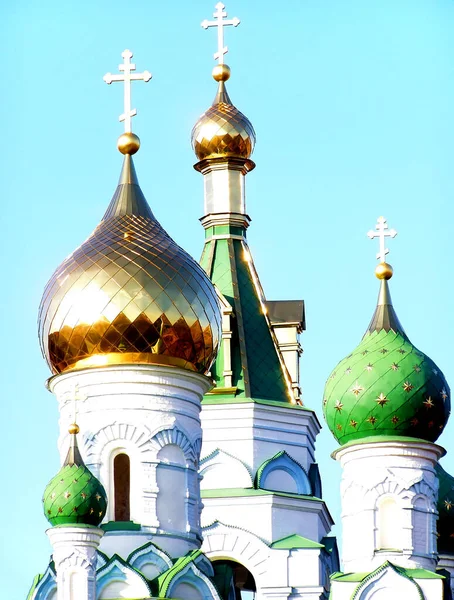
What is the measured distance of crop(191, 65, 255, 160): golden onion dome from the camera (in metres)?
33.7

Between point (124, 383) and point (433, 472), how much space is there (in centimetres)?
323

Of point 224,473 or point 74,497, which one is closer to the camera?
point 74,497

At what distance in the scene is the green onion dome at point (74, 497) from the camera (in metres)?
26.0

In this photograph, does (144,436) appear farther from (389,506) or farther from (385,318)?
(385,318)

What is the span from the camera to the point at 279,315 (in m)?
33.2

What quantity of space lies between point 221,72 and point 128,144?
222 inches

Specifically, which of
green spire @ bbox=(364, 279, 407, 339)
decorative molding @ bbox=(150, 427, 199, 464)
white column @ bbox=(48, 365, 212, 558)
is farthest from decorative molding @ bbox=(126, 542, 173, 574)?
green spire @ bbox=(364, 279, 407, 339)

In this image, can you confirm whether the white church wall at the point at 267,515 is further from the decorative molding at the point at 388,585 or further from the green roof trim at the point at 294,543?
the decorative molding at the point at 388,585

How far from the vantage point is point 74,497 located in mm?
25969

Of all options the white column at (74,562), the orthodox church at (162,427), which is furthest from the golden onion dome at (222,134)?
the white column at (74,562)

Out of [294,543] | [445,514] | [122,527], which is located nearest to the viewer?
[122,527]

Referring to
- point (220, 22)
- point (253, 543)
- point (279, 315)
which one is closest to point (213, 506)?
point (253, 543)

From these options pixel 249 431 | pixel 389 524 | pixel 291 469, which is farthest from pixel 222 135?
pixel 389 524

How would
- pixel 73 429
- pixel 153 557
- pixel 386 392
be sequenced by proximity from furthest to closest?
1. pixel 386 392
2. pixel 153 557
3. pixel 73 429
